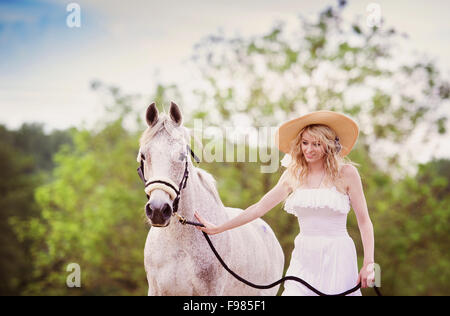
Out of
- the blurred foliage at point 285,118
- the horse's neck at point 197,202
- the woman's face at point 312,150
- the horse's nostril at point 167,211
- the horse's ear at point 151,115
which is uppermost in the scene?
the blurred foliage at point 285,118

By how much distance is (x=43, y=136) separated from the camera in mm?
26141

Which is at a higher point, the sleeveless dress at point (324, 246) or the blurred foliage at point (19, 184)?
the blurred foliage at point (19, 184)

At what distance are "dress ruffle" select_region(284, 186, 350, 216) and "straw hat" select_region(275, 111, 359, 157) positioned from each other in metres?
0.43

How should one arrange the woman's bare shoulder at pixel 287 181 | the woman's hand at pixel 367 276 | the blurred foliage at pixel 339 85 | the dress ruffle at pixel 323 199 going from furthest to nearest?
the blurred foliage at pixel 339 85, the woman's bare shoulder at pixel 287 181, the dress ruffle at pixel 323 199, the woman's hand at pixel 367 276

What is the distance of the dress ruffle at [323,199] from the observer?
2.78 metres

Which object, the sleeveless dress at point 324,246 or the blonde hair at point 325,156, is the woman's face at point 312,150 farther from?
the sleeveless dress at point 324,246

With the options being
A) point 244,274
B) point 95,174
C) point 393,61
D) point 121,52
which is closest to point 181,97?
point 121,52

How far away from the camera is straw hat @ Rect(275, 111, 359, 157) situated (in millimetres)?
2988

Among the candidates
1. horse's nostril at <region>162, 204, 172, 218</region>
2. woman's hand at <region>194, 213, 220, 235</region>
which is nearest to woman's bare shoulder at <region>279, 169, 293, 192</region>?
woman's hand at <region>194, 213, 220, 235</region>

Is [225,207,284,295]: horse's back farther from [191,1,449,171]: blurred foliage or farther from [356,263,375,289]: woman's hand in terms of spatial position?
[191,1,449,171]: blurred foliage

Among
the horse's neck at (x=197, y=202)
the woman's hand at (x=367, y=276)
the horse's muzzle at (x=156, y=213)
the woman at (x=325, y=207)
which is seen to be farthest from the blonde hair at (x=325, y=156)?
the horse's muzzle at (x=156, y=213)

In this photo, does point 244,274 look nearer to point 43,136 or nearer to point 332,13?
point 332,13

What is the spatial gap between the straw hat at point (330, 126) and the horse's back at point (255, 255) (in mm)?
1156
